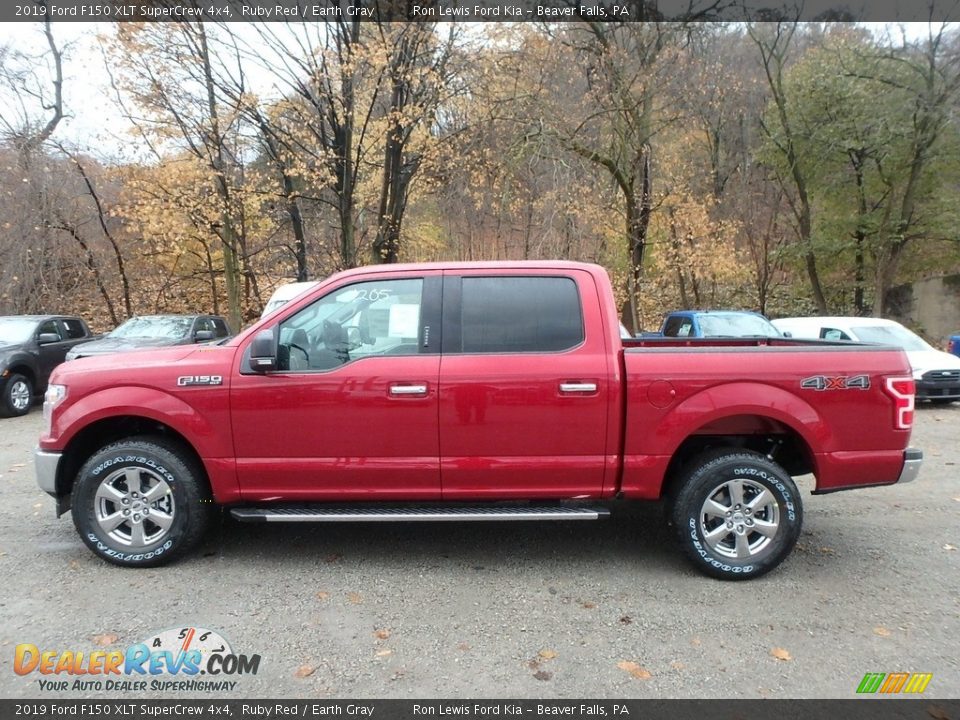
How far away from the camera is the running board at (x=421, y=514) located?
11.9ft

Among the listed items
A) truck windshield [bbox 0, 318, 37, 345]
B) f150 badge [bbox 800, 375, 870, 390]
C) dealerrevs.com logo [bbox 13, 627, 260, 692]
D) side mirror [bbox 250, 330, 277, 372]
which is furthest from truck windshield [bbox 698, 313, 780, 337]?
truck windshield [bbox 0, 318, 37, 345]

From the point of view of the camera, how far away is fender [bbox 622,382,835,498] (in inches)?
142

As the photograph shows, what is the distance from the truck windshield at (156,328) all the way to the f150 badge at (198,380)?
833cm

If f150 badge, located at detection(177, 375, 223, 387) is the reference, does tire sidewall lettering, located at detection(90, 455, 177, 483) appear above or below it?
below

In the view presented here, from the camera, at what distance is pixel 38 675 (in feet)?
9.21

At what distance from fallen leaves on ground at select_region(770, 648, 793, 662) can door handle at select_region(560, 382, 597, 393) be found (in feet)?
5.42

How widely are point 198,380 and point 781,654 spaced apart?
12.1 feet

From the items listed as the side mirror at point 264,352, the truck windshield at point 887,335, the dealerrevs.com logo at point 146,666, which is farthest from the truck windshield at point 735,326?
the dealerrevs.com logo at point 146,666

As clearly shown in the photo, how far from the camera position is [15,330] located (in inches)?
420

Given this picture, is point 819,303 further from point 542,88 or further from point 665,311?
point 542,88

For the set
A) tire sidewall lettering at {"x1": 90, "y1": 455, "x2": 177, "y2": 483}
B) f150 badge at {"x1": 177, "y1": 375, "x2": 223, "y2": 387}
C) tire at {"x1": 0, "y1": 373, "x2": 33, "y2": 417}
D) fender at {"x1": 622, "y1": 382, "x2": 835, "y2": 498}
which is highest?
f150 badge at {"x1": 177, "y1": 375, "x2": 223, "y2": 387}

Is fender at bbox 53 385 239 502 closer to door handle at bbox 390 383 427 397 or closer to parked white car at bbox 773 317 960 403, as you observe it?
door handle at bbox 390 383 427 397
